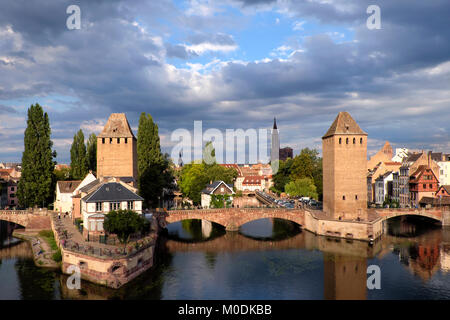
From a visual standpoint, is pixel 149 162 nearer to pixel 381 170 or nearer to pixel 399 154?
pixel 381 170

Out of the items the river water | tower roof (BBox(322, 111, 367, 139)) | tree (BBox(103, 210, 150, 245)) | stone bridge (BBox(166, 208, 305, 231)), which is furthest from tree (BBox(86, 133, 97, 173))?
tower roof (BBox(322, 111, 367, 139))

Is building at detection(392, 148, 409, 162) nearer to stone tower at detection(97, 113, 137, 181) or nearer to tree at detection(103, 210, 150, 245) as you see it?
stone tower at detection(97, 113, 137, 181)

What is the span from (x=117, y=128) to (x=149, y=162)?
12812mm

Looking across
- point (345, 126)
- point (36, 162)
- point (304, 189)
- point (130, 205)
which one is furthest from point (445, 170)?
point (36, 162)

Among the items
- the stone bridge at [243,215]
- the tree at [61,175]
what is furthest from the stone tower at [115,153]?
the tree at [61,175]

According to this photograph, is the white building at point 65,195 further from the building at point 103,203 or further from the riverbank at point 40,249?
the building at point 103,203

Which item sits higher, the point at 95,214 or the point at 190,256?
the point at 95,214

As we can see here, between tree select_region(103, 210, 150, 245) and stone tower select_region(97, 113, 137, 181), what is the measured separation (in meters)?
20.3

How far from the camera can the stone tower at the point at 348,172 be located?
194 ft

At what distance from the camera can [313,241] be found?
56.2 metres

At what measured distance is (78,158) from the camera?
7819 cm

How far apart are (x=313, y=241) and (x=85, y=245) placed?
33842 millimetres
